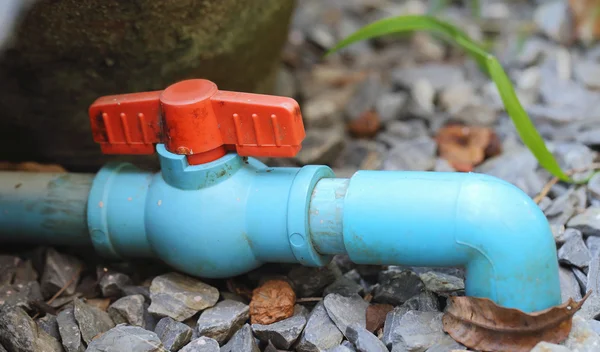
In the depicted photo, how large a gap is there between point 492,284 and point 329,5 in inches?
67.3

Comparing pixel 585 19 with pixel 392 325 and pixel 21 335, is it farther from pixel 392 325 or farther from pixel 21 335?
pixel 21 335

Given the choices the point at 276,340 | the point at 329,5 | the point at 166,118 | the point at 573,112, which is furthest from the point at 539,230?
the point at 329,5

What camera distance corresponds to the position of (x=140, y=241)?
1327mm

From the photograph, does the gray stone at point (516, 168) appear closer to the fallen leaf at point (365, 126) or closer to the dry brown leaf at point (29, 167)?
the fallen leaf at point (365, 126)

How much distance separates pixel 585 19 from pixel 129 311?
1720mm

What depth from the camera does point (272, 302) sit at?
127cm

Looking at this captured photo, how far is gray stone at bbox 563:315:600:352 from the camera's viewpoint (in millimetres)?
1075

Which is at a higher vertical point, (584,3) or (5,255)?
(584,3)

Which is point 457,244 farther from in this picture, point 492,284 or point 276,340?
point 276,340

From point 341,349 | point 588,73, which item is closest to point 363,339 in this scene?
point 341,349

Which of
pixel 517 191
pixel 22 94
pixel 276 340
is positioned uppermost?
pixel 22 94

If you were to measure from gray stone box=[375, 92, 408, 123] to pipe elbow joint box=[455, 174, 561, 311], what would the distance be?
0.86m

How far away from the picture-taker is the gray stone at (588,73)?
6.64 ft

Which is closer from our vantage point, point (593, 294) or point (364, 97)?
point (593, 294)
